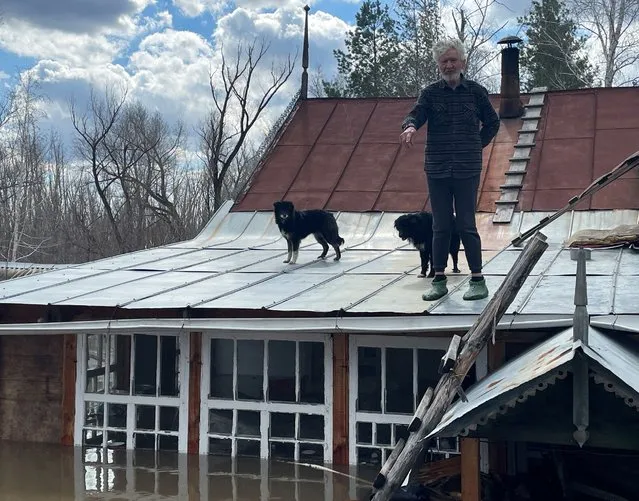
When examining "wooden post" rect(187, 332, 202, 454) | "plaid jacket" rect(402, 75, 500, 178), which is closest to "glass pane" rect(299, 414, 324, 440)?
"wooden post" rect(187, 332, 202, 454)

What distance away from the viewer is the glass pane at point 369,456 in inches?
292

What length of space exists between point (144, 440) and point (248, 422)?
1.29m

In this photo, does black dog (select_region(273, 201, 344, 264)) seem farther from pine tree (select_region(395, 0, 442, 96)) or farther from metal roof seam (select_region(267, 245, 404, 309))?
pine tree (select_region(395, 0, 442, 96))

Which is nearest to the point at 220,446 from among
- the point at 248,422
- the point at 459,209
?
the point at 248,422

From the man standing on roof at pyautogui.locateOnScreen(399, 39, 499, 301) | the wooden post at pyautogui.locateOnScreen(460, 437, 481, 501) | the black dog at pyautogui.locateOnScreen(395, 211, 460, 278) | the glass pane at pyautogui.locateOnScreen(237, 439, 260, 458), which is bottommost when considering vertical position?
the glass pane at pyautogui.locateOnScreen(237, 439, 260, 458)

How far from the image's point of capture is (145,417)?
28.4 feet

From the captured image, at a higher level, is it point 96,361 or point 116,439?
point 96,361

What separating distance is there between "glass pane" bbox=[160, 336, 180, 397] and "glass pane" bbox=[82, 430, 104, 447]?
2.82 feet

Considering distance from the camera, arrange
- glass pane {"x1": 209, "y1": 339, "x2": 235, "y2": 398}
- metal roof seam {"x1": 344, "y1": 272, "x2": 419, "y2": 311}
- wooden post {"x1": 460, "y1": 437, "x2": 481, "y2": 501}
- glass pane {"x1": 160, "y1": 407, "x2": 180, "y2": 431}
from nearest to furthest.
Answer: wooden post {"x1": 460, "y1": 437, "x2": 481, "y2": 501}, metal roof seam {"x1": 344, "y1": 272, "x2": 419, "y2": 311}, glass pane {"x1": 209, "y1": 339, "x2": 235, "y2": 398}, glass pane {"x1": 160, "y1": 407, "x2": 180, "y2": 431}

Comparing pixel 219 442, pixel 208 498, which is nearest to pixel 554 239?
pixel 219 442

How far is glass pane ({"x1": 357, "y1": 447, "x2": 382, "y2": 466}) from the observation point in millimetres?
7406

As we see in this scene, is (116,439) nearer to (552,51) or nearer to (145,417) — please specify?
(145,417)

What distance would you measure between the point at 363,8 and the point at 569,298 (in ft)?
87.8

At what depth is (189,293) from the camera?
311 inches
